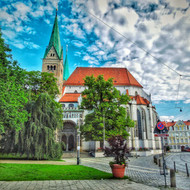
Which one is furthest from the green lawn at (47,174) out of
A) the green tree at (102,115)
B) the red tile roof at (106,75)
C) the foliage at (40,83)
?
the red tile roof at (106,75)

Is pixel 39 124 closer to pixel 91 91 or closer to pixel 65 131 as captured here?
pixel 91 91

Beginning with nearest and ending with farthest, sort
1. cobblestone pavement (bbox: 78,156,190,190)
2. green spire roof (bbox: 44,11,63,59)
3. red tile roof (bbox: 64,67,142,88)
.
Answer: cobblestone pavement (bbox: 78,156,190,190), red tile roof (bbox: 64,67,142,88), green spire roof (bbox: 44,11,63,59)

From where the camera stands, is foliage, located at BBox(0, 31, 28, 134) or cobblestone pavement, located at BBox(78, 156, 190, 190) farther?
foliage, located at BBox(0, 31, 28, 134)

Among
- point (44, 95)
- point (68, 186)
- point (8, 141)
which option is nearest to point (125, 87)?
point (44, 95)

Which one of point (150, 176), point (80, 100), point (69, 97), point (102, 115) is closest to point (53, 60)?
point (69, 97)

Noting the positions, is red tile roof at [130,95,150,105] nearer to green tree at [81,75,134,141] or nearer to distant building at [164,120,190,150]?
green tree at [81,75,134,141]

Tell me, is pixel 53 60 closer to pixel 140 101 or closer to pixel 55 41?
pixel 55 41

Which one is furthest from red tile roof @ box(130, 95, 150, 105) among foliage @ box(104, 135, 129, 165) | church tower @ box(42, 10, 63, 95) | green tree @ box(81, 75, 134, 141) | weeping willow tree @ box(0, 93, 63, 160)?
foliage @ box(104, 135, 129, 165)

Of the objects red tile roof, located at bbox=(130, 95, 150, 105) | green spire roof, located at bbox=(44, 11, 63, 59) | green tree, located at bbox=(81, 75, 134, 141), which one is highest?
green spire roof, located at bbox=(44, 11, 63, 59)

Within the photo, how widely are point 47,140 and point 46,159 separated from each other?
2094 mm

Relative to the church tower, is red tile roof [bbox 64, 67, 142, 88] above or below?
below

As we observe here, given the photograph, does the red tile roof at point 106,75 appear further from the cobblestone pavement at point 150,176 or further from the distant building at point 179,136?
the distant building at point 179,136

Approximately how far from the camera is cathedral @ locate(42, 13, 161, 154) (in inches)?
1254

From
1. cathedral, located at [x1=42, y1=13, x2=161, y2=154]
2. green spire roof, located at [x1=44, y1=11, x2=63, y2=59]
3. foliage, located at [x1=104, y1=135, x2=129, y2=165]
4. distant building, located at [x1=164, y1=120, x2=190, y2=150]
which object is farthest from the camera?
distant building, located at [x1=164, y1=120, x2=190, y2=150]
